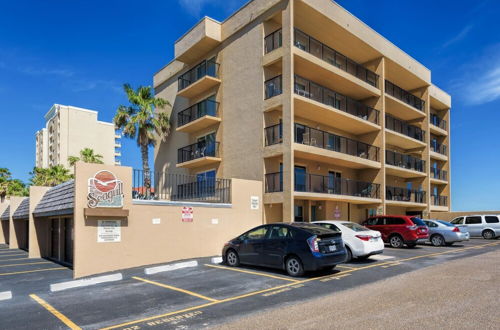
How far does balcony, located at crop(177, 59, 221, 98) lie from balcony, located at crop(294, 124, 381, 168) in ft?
21.3

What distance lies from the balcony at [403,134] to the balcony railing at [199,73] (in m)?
12.9

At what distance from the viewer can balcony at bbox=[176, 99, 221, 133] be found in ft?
77.8

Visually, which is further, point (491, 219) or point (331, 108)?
point (491, 219)

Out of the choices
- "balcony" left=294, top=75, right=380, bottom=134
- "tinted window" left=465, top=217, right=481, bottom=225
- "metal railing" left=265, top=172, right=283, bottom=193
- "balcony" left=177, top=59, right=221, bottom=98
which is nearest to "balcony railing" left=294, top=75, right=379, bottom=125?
"balcony" left=294, top=75, right=380, bottom=134

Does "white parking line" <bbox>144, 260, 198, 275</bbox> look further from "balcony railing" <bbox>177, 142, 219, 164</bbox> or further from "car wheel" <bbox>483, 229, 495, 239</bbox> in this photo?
"car wheel" <bbox>483, 229, 495, 239</bbox>

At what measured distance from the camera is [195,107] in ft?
84.5

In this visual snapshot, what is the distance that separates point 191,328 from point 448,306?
16.0 feet

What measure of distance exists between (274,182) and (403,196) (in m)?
14.6

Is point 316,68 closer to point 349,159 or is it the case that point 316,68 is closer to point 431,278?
point 349,159

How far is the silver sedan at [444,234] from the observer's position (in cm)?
2062

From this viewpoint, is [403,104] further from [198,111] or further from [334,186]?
[198,111]

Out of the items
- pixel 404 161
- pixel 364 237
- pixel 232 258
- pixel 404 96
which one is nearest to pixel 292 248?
pixel 232 258

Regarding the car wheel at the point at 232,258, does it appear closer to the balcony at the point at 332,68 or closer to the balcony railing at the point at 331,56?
the balcony at the point at 332,68

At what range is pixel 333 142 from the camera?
81.8 feet
